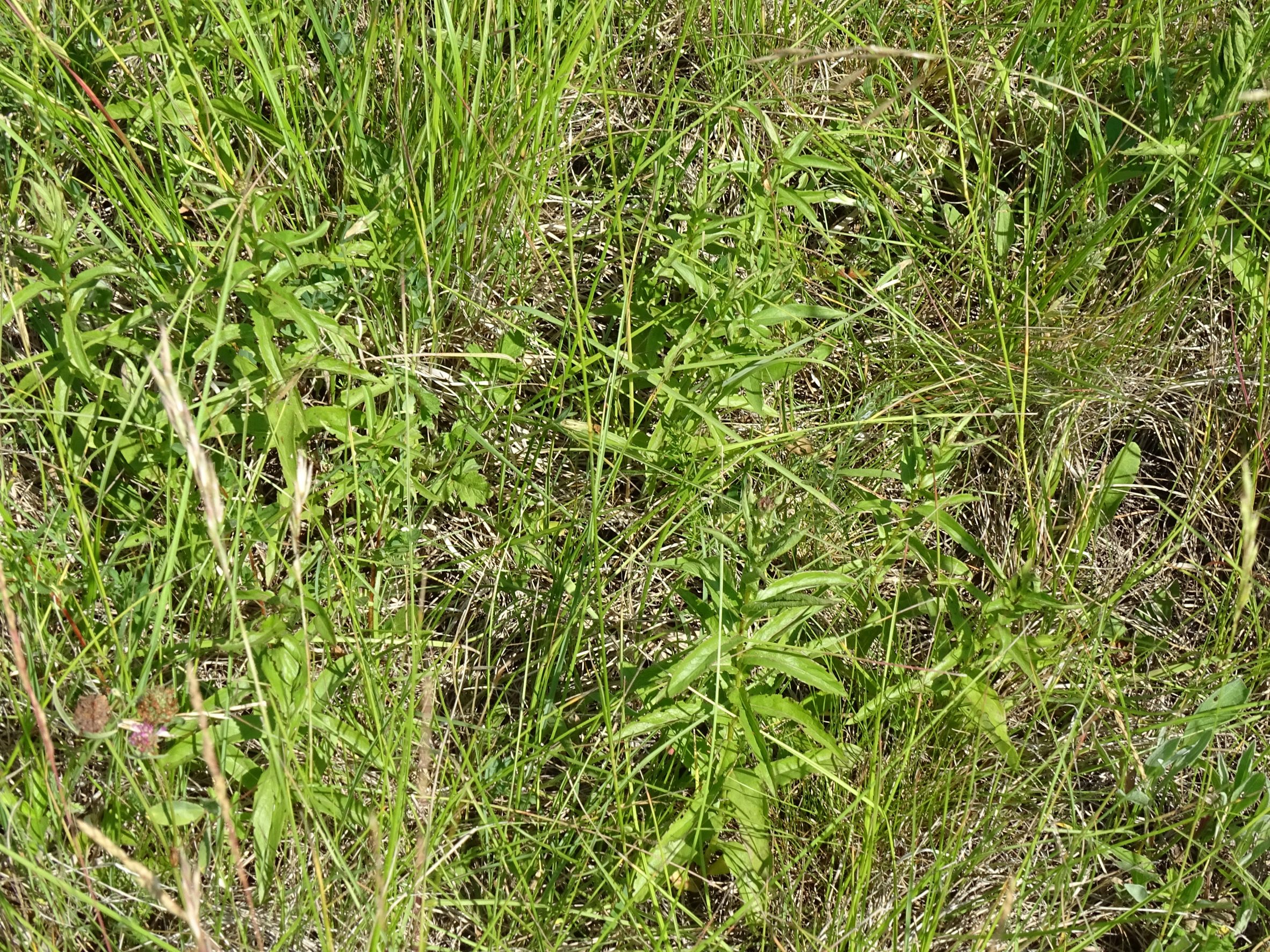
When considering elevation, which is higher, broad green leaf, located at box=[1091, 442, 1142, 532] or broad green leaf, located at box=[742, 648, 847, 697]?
broad green leaf, located at box=[742, 648, 847, 697]

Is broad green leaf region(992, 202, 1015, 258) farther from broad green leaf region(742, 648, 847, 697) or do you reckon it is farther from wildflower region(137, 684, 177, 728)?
wildflower region(137, 684, 177, 728)

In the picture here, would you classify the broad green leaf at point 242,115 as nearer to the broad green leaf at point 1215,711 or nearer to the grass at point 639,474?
the grass at point 639,474

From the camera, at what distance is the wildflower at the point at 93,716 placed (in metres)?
1.46

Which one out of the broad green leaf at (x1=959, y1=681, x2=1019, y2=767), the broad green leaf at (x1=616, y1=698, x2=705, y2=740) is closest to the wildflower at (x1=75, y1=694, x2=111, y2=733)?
the broad green leaf at (x1=616, y1=698, x2=705, y2=740)

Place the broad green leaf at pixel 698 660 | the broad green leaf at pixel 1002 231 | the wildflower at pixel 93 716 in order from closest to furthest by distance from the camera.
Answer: the wildflower at pixel 93 716 < the broad green leaf at pixel 698 660 < the broad green leaf at pixel 1002 231

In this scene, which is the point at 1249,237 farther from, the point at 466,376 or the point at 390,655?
the point at 390,655

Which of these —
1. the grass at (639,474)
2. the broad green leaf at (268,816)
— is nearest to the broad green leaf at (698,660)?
the grass at (639,474)

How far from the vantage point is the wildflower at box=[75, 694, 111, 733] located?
1464 mm

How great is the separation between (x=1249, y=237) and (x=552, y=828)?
188cm

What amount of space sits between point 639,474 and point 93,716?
95 cm

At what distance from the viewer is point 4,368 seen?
1697mm

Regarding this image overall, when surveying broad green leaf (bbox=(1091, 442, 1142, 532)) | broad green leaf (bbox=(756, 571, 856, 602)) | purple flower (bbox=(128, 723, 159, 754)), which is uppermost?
purple flower (bbox=(128, 723, 159, 754))

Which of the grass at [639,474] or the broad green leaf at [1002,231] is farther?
the broad green leaf at [1002,231]

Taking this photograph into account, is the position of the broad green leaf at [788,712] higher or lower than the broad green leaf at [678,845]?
higher
